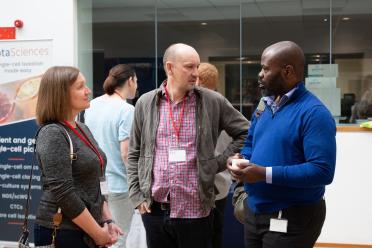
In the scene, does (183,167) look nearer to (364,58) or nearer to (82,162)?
(82,162)

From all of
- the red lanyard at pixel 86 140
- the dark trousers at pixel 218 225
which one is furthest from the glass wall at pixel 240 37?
the red lanyard at pixel 86 140

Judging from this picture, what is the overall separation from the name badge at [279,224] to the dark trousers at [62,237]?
82 centimetres

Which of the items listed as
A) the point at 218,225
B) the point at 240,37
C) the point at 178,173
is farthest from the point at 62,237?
the point at 240,37

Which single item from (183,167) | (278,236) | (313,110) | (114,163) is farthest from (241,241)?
(313,110)

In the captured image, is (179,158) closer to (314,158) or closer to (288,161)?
(288,161)

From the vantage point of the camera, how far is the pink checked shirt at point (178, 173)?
2479 mm

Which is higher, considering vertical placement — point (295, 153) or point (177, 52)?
point (177, 52)

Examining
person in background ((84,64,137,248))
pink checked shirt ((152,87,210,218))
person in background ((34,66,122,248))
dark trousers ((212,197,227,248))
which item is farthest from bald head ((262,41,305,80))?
person in background ((84,64,137,248))

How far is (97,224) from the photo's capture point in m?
2.12

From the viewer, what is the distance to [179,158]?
249 cm

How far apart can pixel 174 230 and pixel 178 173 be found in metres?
0.30

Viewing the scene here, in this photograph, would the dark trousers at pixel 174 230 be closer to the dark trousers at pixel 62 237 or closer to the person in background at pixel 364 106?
the dark trousers at pixel 62 237

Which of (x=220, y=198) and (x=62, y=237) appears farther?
(x=220, y=198)

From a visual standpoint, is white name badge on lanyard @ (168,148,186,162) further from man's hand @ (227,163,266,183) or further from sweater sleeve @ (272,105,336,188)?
sweater sleeve @ (272,105,336,188)
